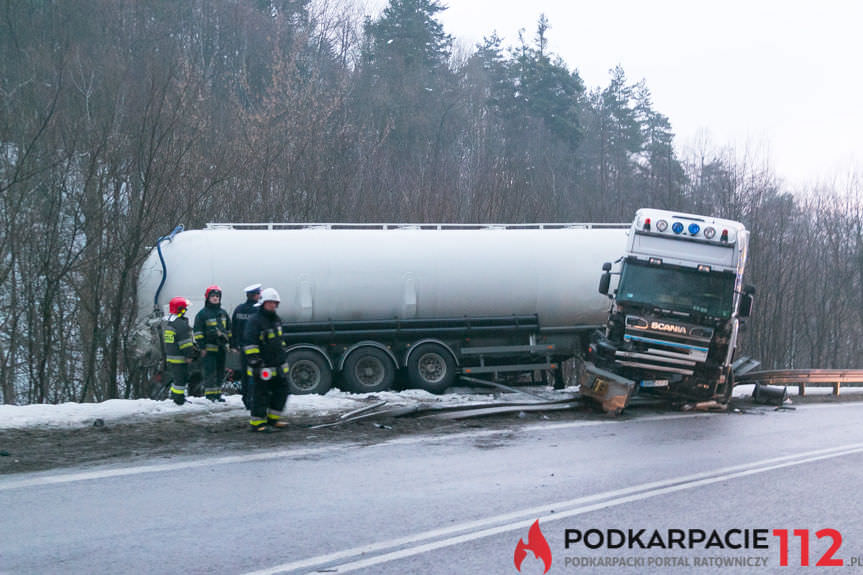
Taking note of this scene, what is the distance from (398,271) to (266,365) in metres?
5.39

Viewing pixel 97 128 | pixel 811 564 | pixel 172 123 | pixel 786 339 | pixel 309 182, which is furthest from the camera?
pixel 786 339

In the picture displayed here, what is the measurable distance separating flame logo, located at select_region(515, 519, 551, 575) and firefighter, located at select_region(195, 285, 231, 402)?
758cm

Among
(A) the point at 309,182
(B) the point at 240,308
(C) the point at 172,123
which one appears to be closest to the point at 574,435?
(B) the point at 240,308

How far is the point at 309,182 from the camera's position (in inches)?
961

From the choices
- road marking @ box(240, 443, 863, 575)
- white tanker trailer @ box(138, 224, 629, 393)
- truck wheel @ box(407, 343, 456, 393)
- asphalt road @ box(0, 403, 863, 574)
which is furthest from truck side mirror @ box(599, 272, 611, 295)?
road marking @ box(240, 443, 863, 575)

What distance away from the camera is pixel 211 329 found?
12789 millimetres

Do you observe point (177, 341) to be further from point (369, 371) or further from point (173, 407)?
point (369, 371)

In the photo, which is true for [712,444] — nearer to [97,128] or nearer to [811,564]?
[811,564]

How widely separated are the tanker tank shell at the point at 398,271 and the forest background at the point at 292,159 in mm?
2308

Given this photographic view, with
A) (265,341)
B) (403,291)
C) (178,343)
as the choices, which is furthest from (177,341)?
(403,291)

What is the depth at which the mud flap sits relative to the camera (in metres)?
13.6

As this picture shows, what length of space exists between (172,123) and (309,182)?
7.83 metres

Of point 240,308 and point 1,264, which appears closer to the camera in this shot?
point 240,308

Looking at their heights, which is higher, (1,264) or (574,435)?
(1,264)
